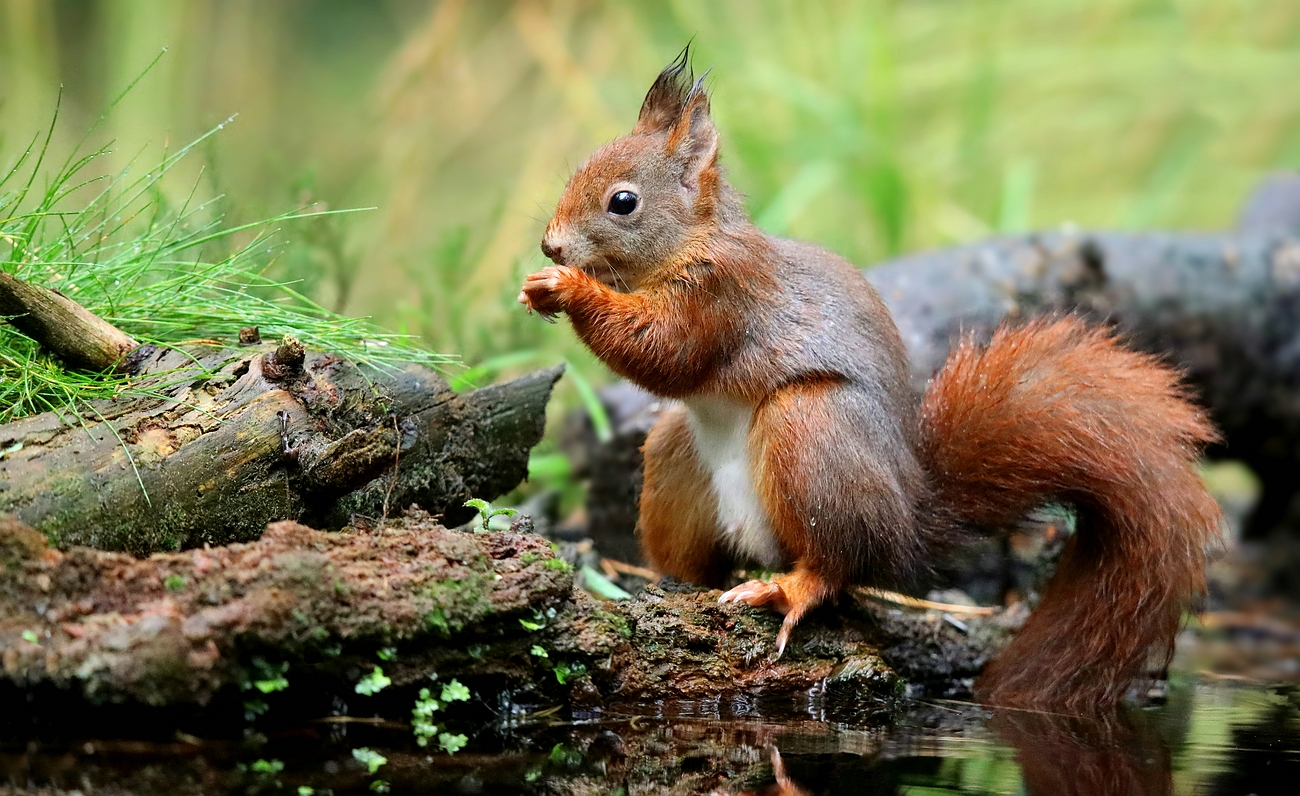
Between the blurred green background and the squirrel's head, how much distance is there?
226cm

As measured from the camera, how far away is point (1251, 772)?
2.39m

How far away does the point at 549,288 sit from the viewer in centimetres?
314

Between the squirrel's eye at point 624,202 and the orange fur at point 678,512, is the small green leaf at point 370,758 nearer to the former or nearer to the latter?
the orange fur at point 678,512

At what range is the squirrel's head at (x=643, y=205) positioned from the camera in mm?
3373

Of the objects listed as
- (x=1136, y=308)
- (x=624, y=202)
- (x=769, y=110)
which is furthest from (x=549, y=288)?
(x=769, y=110)

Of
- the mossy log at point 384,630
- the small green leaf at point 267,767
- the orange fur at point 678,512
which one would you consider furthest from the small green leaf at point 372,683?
the orange fur at point 678,512

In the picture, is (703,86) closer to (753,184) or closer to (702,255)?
(702,255)

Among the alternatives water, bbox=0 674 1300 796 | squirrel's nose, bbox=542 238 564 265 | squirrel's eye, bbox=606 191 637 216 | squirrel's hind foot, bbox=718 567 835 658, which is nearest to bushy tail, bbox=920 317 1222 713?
water, bbox=0 674 1300 796

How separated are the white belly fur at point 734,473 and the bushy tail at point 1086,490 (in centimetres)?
51

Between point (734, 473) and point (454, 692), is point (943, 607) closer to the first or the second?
point (734, 473)

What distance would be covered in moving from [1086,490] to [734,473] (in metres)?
0.94

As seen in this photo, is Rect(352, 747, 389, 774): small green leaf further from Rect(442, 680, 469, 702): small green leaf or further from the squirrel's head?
the squirrel's head

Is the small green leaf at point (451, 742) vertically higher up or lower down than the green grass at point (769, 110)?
lower down

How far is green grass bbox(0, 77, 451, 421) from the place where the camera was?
2844mm
